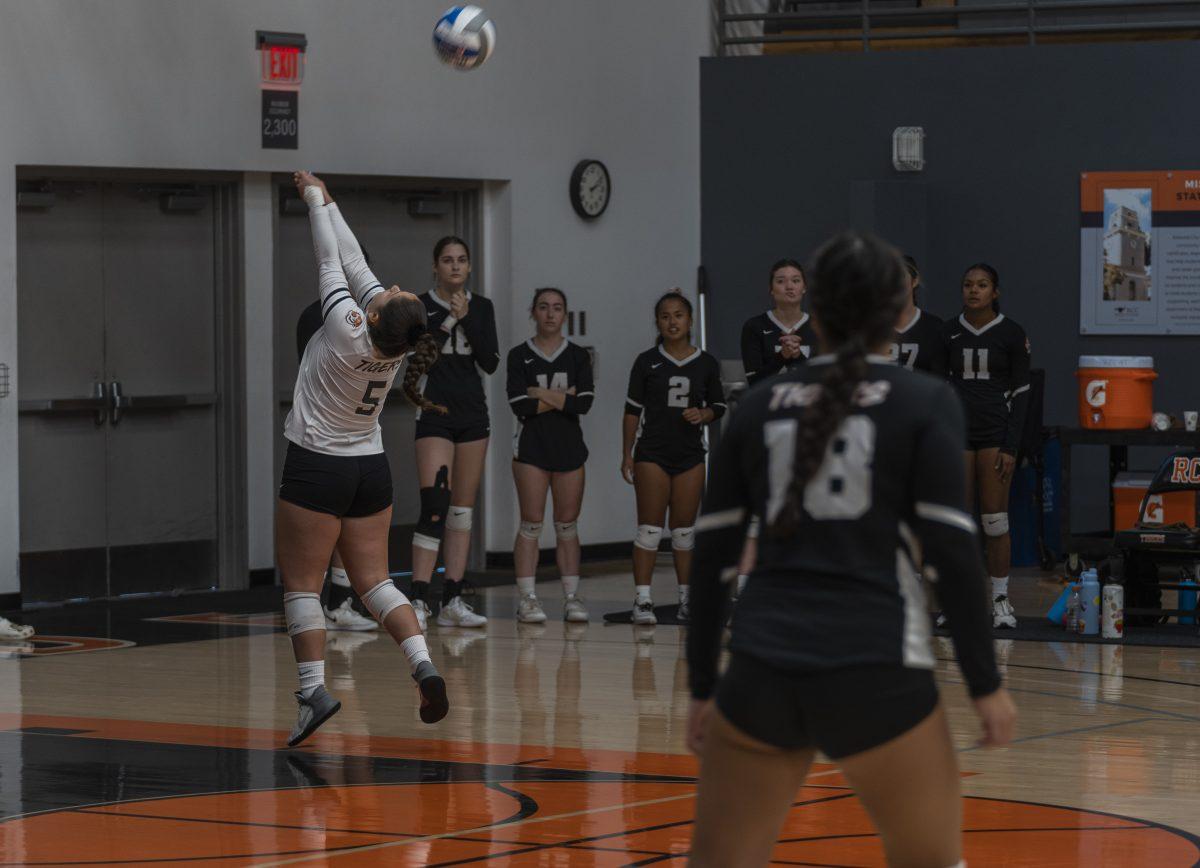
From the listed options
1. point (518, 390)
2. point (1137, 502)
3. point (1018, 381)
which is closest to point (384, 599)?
point (518, 390)

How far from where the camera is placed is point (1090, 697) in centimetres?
741

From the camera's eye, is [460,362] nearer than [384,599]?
No

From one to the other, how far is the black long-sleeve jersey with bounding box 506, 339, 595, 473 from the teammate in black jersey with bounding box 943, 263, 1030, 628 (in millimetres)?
1939

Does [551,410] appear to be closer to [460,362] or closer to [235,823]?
[460,362]

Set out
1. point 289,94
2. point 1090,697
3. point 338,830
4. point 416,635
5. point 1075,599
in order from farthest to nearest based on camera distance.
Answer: point 289,94
point 1075,599
point 1090,697
point 416,635
point 338,830

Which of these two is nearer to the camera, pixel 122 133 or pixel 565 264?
pixel 122 133

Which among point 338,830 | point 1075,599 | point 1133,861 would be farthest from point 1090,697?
point 338,830

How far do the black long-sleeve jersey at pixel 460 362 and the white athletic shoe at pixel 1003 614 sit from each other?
9.23 feet

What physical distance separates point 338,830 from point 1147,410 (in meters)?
6.38

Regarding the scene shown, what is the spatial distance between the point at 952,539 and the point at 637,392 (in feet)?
22.3

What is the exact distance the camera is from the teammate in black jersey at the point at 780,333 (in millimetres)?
9203

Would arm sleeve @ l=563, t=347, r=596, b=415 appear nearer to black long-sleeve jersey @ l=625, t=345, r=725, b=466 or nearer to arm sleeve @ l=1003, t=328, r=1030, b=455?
black long-sleeve jersey @ l=625, t=345, r=725, b=466

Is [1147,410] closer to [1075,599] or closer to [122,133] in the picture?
[1075,599]

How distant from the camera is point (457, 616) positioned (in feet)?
31.2
